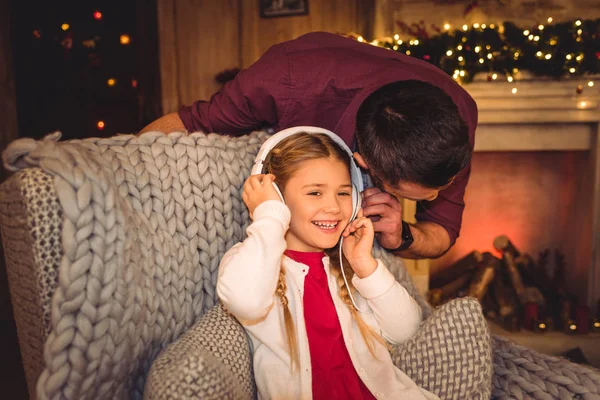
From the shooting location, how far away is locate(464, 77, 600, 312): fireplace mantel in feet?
7.10

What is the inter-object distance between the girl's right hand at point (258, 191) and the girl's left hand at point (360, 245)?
0.75 feet

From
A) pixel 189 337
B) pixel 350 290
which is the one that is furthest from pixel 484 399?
pixel 189 337

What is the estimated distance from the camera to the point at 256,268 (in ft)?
2.99

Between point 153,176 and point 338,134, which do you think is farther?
point 338,134

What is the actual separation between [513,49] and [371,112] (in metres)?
1.38

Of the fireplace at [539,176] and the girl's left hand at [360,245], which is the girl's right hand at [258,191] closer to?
the girl's left hand at [360,245]

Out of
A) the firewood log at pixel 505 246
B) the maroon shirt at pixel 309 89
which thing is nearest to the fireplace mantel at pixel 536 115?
the firewood log at pixel 505 246

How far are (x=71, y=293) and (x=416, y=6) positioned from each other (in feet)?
6.92

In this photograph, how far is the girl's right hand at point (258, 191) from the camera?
1007 millimetres

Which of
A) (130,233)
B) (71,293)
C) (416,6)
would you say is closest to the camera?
(71,293)

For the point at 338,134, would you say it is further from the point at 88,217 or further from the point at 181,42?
the point at 181,42

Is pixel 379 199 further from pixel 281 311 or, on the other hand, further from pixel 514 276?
pixel 514 276

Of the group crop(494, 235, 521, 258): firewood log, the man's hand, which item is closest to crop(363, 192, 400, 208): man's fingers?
the man's hand

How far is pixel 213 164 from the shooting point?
3.45 ft
